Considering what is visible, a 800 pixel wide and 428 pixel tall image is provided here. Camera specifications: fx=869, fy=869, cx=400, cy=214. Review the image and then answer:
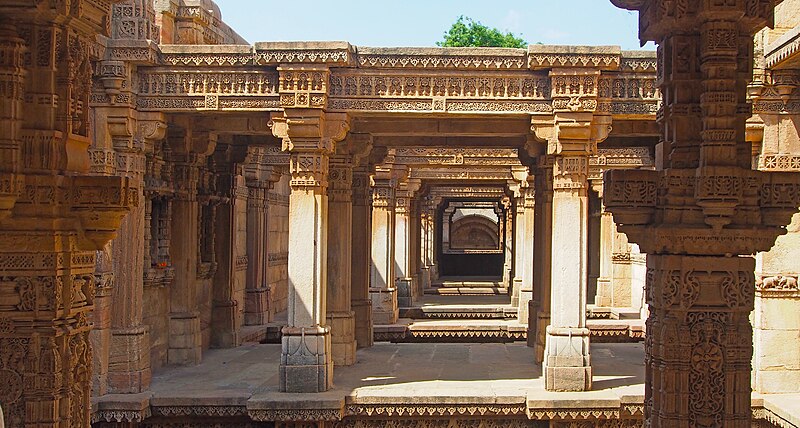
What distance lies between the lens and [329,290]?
12.6 m

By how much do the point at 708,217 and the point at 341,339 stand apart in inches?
332

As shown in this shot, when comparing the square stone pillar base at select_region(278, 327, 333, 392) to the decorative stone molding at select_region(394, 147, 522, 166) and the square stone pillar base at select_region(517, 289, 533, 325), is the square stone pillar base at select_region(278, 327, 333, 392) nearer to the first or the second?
the decorative stone molding at select_region(394, 147, 522, 166)

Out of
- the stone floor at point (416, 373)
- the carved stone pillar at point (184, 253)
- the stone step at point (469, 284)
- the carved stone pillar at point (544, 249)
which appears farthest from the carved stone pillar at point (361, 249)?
the stone step at point (469, 284)

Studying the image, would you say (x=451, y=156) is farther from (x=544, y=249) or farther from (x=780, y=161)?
(x=780, y=161)

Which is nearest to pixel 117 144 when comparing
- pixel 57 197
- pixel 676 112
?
pixel 57 197

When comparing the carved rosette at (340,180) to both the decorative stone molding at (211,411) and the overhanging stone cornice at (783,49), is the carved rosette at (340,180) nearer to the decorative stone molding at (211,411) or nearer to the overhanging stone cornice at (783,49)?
the decorative stone molding at (211,411)

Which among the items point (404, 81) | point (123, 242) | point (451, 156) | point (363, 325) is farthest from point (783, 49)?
point (451, 156)

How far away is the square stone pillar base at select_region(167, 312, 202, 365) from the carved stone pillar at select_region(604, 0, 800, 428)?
29.1ft

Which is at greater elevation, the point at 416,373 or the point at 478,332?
the point at 416,373

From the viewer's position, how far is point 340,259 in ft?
40.8

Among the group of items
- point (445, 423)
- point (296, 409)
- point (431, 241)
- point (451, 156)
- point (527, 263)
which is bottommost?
point (445, 423)

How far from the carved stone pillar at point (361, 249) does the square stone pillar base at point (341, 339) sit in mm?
1256

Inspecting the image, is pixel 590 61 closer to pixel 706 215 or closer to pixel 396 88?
pixel 396 88

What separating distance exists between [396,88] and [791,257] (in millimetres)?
5112
